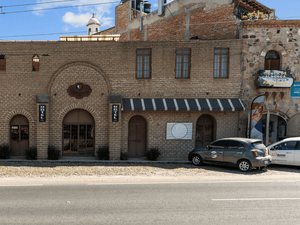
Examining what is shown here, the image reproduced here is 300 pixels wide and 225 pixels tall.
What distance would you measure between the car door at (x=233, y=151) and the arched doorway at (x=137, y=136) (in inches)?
235

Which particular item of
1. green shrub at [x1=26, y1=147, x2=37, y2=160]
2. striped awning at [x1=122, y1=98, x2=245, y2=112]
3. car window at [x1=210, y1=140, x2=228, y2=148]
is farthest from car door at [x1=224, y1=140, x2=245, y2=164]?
green shrub at [x1=26, y1=147, x2=37, y2=160]

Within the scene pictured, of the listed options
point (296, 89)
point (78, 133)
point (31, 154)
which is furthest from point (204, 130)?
point (31, 154)

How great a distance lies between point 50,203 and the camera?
8828mm

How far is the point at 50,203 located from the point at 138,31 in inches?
871

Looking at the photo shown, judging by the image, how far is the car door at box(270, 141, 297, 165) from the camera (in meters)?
16.2

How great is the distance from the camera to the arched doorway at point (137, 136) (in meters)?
19.9

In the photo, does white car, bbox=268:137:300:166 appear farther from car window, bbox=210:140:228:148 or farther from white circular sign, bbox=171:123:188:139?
white circular sign, bbox=171:123:188:139

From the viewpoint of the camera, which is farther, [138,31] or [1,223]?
[138,31]

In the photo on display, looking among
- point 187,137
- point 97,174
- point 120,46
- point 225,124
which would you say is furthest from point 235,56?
point 97,174

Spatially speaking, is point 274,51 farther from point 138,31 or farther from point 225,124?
point 138,31

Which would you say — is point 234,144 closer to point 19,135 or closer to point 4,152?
point 19,135

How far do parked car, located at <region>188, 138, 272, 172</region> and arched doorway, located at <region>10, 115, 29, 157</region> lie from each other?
11399 millimetres

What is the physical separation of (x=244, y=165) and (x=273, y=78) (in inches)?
260

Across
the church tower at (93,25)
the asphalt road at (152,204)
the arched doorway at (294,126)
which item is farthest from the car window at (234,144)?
the church tower at (93,25)
